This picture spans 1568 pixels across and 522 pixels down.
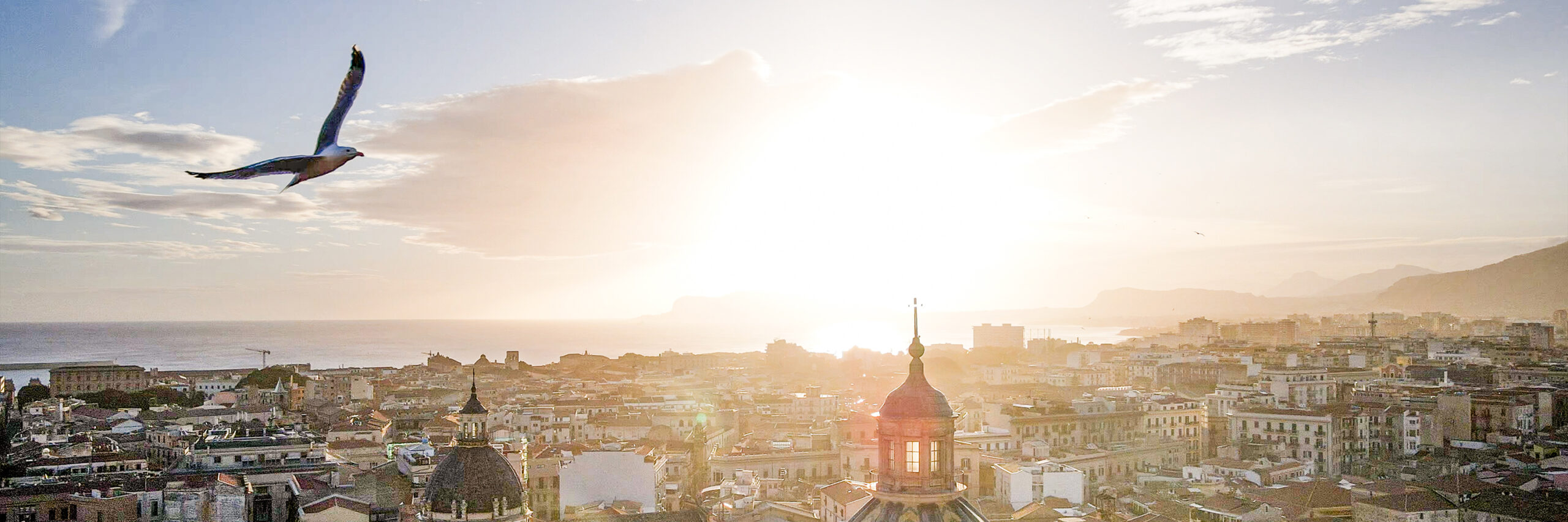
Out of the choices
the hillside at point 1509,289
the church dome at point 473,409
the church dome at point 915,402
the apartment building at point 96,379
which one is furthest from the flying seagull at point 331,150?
the hillside at point 1509,289

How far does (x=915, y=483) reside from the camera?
12492 millimetres

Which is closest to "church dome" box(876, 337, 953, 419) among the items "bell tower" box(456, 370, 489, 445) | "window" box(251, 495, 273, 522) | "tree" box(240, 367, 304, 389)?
"bell tower" box(456, 370, 489, 445)

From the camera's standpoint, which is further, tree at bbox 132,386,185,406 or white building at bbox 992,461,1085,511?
tree at bbox 132,386,185,406

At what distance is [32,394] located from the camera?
67500mm

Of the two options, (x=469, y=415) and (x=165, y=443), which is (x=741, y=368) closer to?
(x=165, y=443)

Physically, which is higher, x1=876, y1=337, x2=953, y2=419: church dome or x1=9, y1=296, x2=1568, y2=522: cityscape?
x1=876, y1=337, x2=953, y2=419: church dome

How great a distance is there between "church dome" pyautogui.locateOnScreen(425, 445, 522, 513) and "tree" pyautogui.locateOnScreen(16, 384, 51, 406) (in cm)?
5803

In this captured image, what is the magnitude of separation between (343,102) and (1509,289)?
667 ft

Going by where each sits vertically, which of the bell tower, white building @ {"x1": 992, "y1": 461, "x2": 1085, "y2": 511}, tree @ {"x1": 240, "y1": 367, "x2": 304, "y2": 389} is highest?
the bell tower

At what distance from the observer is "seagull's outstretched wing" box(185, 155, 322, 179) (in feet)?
17.9

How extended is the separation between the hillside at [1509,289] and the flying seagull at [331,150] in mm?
172556

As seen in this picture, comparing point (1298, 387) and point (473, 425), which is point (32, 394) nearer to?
point (473, 425)

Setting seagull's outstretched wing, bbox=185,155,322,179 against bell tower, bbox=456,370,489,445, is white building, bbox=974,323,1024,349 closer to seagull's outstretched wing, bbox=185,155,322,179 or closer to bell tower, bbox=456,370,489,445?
bell tower, bbox=456,370,489,445

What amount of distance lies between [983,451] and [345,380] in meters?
52.2
